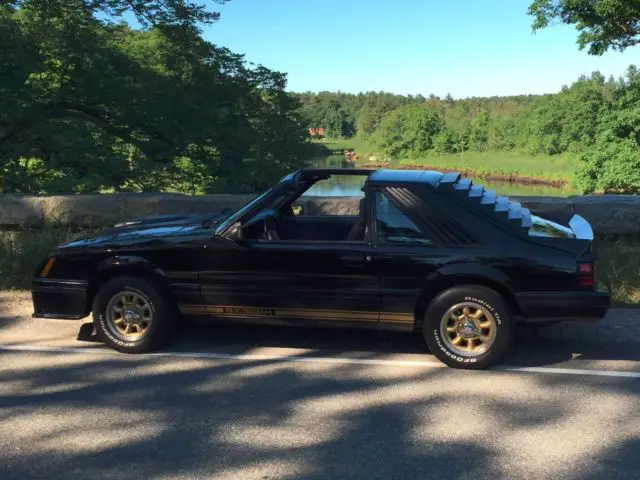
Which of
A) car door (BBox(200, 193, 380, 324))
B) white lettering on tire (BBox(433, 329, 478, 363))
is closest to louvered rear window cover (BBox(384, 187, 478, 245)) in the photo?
car door (BBox(200, 193, 380, 324))

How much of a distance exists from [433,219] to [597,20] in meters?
23.0

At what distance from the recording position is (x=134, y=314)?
4.86 meters

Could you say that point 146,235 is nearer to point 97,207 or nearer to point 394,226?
point 394,226

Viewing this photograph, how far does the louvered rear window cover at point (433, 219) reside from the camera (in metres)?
4.47

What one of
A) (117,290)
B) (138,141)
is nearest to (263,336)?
(117,290)

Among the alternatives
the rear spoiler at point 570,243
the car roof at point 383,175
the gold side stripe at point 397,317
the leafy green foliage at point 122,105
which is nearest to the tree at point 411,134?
the leafy green foliage at point 122,105

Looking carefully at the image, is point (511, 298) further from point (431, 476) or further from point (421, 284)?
point (431, 476)

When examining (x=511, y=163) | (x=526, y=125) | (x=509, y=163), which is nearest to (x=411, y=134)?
(x=526, y=125)

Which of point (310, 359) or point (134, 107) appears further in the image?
point (134, 107)

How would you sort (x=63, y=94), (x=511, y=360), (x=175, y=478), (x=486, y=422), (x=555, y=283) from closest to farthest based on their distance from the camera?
(x=175, y=478), (x=486, y=422), (x=555, y=283), (x=511, y=360), (x=63, y=94)

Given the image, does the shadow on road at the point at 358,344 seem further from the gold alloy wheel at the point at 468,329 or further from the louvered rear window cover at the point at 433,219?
the louvered rear window cover at the point at 433,219

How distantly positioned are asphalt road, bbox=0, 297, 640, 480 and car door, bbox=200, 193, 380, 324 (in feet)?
1.32

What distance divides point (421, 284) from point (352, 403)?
1.08 metres

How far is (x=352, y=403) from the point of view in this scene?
3.90 m
